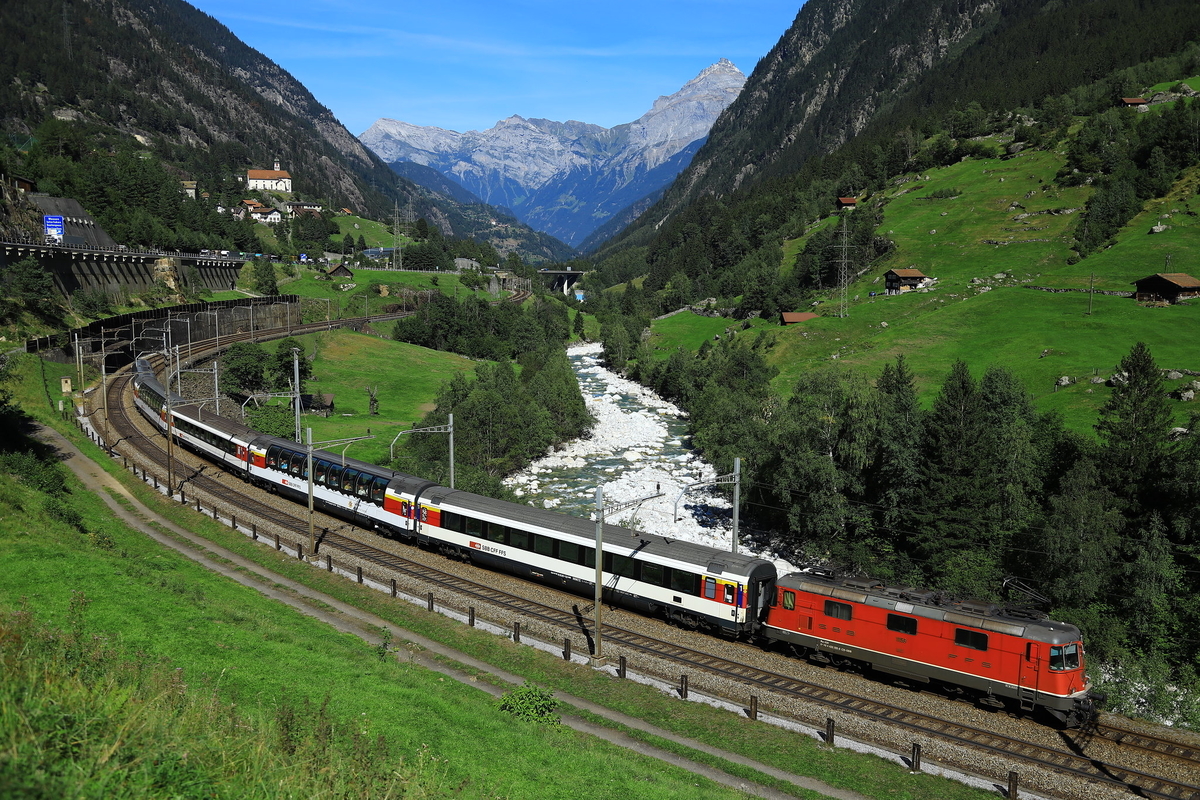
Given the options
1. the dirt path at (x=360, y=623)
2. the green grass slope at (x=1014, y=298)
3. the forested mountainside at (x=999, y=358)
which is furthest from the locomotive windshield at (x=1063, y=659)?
the green grass slope at (x=1014, y=298)

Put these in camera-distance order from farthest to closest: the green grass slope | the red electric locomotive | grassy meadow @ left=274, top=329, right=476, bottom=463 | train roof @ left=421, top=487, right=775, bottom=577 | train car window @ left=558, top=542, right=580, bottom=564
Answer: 1. grassy meadow @ left=274, top=329, right=476, bottom=463
2. the green grass slope
3. train car window @ left=558, top=542, right=580, bottom=564
4. train roof @ left=421, top=487, right=775, bottom=577
5. the red electric locomotive

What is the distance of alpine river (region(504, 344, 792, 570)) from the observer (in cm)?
6351

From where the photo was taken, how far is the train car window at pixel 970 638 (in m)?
27.5

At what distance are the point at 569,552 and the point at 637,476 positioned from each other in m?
39.8

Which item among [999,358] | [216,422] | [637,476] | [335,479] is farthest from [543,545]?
[999,358]

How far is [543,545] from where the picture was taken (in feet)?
125

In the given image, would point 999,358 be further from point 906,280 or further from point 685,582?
point 685,582

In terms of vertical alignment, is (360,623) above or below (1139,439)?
below

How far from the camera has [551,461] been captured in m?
84.9

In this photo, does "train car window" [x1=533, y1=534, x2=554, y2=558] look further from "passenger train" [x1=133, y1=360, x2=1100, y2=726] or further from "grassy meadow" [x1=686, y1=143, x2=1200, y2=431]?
"grassy meadow" [x1=686, y1=143, x2=1200, y2=431]

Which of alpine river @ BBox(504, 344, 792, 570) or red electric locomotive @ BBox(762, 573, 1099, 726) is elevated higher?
red electric locomotive @ BBox(762, 573, 1099, 726)

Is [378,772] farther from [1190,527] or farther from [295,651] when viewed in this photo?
[1190,527]

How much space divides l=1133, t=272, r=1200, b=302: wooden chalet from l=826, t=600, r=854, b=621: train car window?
8528 cm

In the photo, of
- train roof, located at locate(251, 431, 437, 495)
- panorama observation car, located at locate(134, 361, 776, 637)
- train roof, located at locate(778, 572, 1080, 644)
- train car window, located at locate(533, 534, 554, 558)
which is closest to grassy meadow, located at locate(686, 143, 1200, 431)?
train roof, located at locate(778, 572, 1080, 644)
